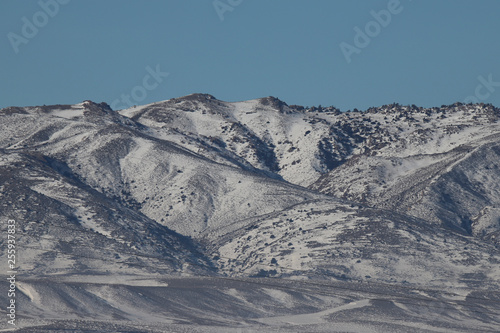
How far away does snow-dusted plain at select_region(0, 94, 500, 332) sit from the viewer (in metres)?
92.3

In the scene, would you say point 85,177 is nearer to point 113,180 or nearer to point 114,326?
point 113,180

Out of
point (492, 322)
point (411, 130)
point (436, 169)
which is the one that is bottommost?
point (492, 322)

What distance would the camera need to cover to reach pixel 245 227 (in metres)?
128

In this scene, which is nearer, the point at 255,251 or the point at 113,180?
the point at 255,251

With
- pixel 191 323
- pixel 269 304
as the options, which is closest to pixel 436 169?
pixel 269 304

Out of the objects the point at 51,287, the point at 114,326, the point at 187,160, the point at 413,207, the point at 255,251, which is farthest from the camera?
the point at 187,160

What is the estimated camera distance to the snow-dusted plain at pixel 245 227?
303 ft

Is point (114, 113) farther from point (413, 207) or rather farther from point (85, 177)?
point (413, 207)

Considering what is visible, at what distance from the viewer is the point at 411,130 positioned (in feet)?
624

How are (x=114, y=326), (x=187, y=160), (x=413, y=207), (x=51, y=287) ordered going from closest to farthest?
(x=114, y=326)
(x=51, y=287)
(x=413, y=207)
(x=187, y=160)

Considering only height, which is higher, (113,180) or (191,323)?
(113,180)

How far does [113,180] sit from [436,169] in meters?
52.6

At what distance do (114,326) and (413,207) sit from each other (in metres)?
68.3

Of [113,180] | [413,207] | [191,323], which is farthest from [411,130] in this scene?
[191,323]
